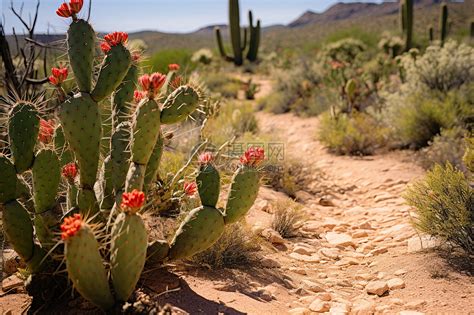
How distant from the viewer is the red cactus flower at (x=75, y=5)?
3.60 metres

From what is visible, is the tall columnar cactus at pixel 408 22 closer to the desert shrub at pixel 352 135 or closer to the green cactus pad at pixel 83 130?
the desert shrub at pixel 352 135

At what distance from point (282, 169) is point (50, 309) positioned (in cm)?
442

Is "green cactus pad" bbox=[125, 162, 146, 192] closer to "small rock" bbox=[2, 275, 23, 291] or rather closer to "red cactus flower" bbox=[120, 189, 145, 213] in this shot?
"red cactus flower" bbox=[120, 189, 145, 213]

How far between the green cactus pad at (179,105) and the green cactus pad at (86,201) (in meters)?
0.73

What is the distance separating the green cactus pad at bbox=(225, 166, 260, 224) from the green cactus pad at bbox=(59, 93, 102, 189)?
3.25ft

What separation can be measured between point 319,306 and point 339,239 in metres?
1.79

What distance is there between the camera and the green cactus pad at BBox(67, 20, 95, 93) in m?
3.62

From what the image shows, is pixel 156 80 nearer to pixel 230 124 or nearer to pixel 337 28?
pixel 230 124

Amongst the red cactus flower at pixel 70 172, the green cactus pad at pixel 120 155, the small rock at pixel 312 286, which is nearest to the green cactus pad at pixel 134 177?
the green cactus pad at pixel 120 155

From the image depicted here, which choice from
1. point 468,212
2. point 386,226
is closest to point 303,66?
point 386,226

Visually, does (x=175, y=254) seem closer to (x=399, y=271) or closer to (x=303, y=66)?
(x=399, y=271)

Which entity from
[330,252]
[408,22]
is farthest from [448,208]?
[408,22]

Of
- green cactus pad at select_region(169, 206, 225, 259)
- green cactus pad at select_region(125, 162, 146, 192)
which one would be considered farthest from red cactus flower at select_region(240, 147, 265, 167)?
green cactus pad at select_region(125, 162, 146, 192)

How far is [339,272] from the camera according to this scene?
463 cm
